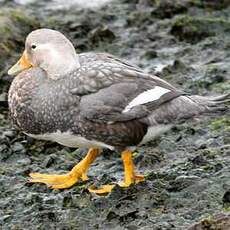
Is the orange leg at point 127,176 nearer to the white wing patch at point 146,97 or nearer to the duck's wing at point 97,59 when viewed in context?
the white wing patch at point 146,97

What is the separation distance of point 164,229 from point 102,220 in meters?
0.57

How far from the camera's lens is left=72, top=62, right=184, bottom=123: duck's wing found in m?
6.89

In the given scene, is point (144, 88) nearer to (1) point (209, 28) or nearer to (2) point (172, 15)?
(1) point (209, 28)

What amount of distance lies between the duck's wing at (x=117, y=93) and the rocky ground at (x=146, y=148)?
2.04ft

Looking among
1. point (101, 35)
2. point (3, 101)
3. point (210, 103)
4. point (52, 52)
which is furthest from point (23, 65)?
point (101, 35)

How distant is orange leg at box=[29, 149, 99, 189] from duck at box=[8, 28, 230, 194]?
4cm

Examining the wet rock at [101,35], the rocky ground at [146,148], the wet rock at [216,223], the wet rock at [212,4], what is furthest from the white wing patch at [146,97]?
the wet rock at [212,4]

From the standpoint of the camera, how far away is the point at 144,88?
709cm

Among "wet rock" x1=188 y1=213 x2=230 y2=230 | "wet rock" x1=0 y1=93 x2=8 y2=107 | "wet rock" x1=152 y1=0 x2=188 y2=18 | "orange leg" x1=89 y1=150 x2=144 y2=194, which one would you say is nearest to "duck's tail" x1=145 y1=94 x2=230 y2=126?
"orange leg" x1=89 y1=150 x2=144 y2=194

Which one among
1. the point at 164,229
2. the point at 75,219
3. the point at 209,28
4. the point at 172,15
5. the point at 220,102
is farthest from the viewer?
the point at 172,15

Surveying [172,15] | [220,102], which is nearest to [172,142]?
[220,102]

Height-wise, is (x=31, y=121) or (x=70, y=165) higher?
→ (x=31, y=121)

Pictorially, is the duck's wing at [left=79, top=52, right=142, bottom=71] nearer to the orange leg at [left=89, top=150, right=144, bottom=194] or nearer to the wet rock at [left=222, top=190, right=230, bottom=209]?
the orange leg at [left=89, top=150, right=144, bottom=194]

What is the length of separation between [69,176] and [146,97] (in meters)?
1.04
